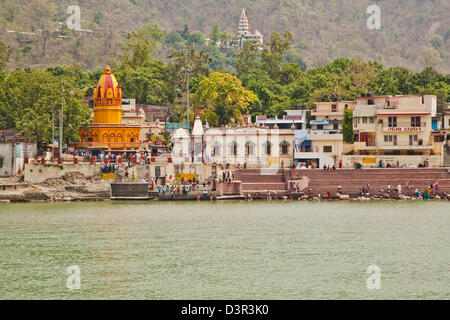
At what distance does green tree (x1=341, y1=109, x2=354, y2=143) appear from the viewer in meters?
73.7

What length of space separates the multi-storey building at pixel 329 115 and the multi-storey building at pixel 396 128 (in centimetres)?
652

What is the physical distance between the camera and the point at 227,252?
37.8 metres

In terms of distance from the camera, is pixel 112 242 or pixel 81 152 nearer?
pixel 112 242

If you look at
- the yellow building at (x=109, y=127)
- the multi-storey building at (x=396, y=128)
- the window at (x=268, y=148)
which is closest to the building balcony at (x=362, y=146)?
the multi-storey building at (x=396, y=128)

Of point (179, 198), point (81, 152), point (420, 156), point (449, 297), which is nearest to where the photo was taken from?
point (449, 297)

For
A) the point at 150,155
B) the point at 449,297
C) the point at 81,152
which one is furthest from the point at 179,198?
the point at 449,297

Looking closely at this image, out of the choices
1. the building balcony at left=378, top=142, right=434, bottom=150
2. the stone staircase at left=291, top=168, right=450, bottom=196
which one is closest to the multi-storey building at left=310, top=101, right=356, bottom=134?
the building balcony at left=378, top=142, right=434, bottom=150

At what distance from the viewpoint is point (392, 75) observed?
99375 mm

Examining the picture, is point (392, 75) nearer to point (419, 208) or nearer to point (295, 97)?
point (295, 97)

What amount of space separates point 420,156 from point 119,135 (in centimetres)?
2765

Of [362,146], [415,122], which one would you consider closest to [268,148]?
[362,146]

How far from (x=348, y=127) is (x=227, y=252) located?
38.1 meters

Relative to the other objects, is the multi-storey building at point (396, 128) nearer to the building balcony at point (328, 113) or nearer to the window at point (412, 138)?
the window at point (412, 138)

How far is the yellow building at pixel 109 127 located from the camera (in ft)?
256
